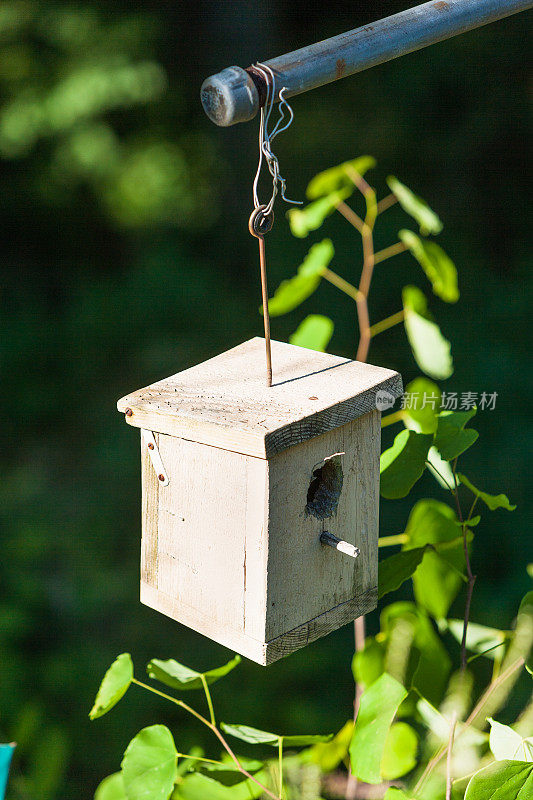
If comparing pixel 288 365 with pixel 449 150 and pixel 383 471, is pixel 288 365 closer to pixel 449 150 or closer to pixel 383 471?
pixel 383 471

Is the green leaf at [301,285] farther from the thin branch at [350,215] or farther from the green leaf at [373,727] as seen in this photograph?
the green leaf at [373,727]

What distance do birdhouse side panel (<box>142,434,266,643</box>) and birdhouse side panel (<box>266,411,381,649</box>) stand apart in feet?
0.08

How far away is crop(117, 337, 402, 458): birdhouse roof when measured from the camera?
1.00 m

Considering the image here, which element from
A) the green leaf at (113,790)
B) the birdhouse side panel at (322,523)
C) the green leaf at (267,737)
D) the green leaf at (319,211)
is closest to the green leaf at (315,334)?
the green leaf at (319,211)

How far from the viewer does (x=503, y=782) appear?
3.19 ft

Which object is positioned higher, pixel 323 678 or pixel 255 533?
pixel 255 533

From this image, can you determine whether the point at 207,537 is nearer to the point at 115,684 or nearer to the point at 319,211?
the point at 115,684

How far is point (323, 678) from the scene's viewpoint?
262 centimetres

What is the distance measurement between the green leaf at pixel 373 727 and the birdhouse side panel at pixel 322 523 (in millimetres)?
104

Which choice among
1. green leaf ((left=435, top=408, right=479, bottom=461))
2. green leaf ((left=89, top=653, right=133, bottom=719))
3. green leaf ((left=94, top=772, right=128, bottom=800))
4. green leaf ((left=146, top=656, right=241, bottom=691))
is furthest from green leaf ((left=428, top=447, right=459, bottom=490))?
green leaf ((left=94, top=772, right=128, bottom=800))

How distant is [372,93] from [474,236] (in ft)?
3.46

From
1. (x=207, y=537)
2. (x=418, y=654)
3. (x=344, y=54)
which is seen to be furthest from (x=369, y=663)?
(x=344, y=54)

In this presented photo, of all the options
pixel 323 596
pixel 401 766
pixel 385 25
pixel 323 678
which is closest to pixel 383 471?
pixel 323 596

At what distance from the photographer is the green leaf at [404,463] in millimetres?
1183
